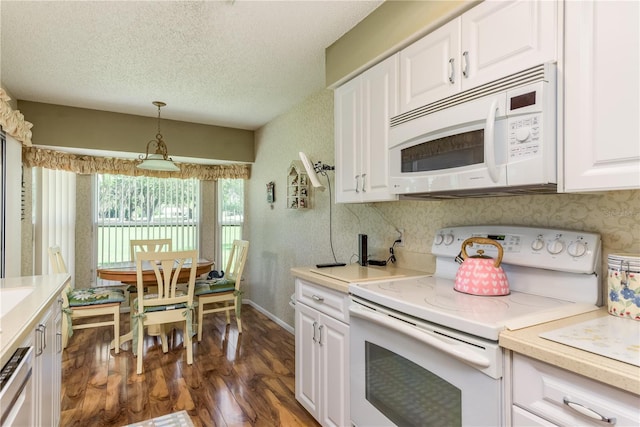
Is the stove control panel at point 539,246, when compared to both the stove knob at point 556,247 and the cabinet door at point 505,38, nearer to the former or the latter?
the stove knob at point 556,247

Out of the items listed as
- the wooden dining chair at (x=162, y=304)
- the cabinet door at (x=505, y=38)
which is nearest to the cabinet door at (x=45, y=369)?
the wooden dining chair at (x=162, y=304)

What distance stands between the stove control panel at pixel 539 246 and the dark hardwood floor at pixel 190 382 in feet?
4.68

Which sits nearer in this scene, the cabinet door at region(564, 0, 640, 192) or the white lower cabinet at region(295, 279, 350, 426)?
the cabinet door at region(564, 0, 640, 192)

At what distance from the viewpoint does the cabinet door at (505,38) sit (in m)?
1.15

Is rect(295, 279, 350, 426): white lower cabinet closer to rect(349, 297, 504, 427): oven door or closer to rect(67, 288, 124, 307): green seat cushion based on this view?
rect(349, 297, 504, 427): oven door

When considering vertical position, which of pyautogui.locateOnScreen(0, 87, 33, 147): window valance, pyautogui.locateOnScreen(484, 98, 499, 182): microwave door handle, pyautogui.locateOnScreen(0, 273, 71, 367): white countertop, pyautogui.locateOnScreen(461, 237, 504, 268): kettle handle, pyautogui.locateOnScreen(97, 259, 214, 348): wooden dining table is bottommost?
pyautogui.locateOnScreen(97, 259, 214, 348): wooden dining table

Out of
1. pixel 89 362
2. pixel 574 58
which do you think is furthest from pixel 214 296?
pixel 574 58

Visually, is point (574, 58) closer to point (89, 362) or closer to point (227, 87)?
point (227, 87)

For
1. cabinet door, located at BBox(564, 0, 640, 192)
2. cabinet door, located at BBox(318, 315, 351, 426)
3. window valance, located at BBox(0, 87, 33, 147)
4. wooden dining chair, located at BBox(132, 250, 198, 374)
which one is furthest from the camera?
wooden dining chair, located at BBox(132, 250, 198, 374)

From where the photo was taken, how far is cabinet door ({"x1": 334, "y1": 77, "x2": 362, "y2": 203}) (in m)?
2.09

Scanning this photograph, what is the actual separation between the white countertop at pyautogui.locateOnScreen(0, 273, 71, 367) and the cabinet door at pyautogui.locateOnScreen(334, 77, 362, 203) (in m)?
1.59

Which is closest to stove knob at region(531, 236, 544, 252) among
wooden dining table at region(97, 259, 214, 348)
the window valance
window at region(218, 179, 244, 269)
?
wooden dining table at region(97, 259, 214, 348)

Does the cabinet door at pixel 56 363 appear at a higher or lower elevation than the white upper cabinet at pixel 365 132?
lower

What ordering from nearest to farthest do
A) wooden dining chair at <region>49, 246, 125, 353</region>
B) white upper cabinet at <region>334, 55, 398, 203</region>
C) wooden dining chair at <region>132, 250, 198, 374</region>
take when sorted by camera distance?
white upper cabinet at <region>334, 55, 398, 203</region> → wooden dining chair at <region>132, 250, 198, 374</region> → wooden dining chair at <region>49, 246, 125, 353</region>
